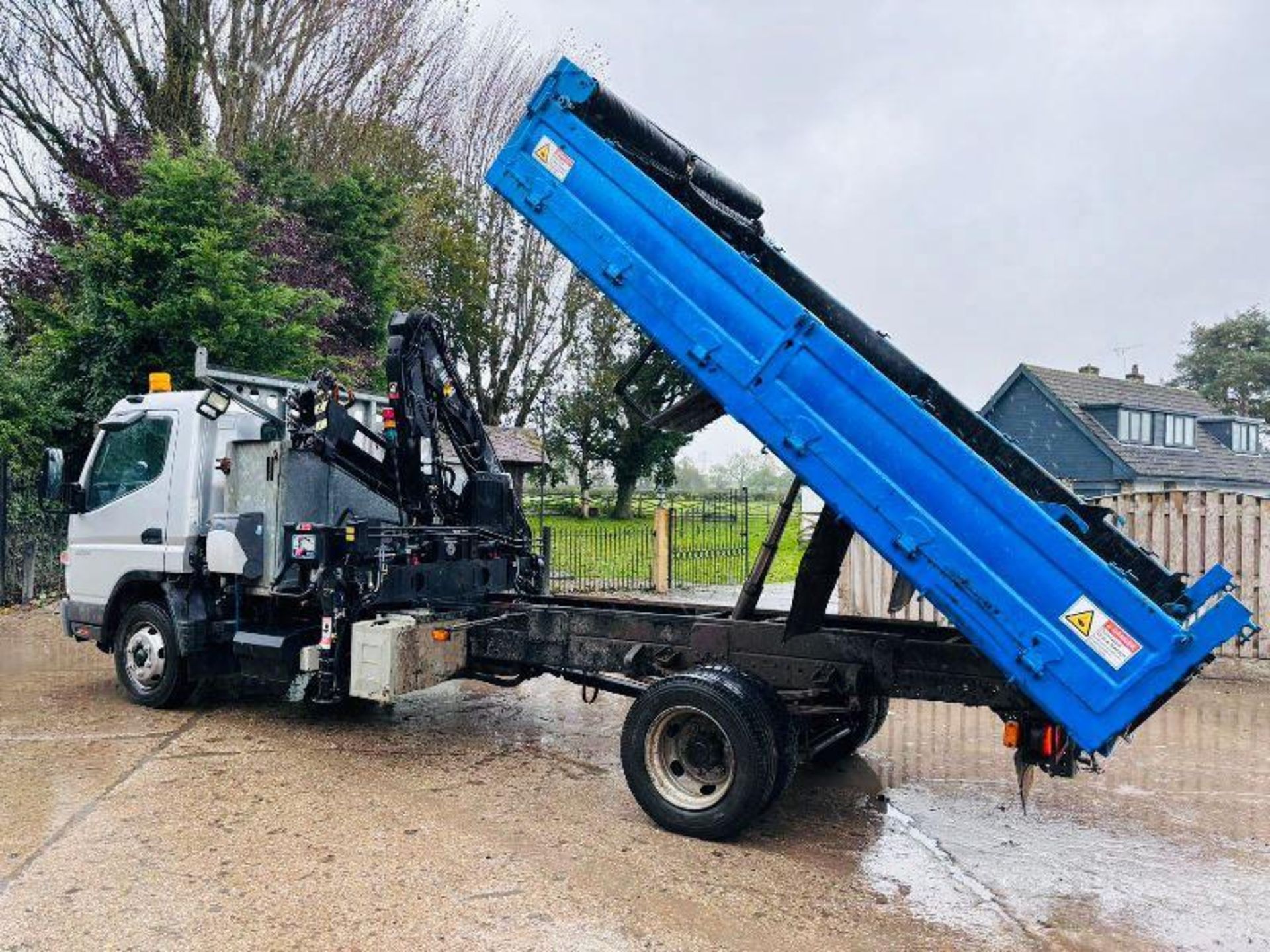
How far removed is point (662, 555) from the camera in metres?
15.8

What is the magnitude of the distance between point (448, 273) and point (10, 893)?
27598 millimetres

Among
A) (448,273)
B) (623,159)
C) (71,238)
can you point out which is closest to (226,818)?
(623,159)

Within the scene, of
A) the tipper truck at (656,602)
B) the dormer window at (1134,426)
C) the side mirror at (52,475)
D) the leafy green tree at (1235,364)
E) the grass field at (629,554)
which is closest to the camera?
the tipper truck at (656,602)

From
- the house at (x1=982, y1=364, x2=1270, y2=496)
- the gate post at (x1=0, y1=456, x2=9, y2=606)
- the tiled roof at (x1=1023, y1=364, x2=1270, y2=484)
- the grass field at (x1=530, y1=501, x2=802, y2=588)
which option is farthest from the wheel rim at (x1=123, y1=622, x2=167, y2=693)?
the tiled roof at (x1=1023, y1=364, x2=1270, y2=484)

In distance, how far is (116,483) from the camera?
7.70 meters

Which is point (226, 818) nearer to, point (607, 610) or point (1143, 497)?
point (607, 610)

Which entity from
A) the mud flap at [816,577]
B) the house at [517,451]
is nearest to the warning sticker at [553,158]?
the mud flap at [816,577]

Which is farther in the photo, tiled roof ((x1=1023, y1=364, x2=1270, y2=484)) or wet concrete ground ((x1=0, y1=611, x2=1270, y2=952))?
tiled roof ((x1=1023, y1=364, x2=1270, y2=484))

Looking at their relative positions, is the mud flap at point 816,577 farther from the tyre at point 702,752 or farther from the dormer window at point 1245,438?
the dormer window at point 1245,438

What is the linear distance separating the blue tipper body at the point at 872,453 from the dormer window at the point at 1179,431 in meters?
32.7

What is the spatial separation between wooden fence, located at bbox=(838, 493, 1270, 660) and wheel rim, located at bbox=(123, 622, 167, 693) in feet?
22.2

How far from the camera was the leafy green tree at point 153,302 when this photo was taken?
13898 mm

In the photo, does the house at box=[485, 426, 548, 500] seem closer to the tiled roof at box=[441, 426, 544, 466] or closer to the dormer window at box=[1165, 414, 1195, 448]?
the tiled roof at box=[441, 426, 544, 466]

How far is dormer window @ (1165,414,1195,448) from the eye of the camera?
33000 mm
